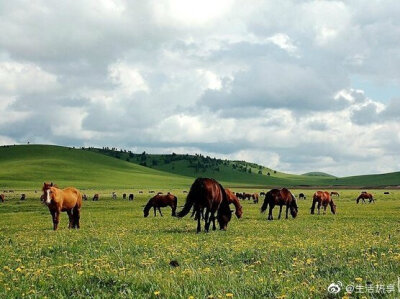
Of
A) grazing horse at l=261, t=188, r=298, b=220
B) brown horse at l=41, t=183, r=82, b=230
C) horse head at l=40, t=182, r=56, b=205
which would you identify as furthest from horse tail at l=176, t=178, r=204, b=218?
grazing horse at l=261, t=188, r=298, b=220

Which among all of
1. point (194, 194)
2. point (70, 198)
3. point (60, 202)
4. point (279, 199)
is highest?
point (194, 194)

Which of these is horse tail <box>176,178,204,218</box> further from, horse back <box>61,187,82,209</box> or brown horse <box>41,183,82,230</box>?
horse back <box>61,187,82,209</box>

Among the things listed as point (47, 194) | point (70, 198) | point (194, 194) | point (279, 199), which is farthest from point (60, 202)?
point (279, 199)

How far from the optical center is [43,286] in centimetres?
884

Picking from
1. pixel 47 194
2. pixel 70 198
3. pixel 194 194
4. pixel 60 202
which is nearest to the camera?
pixel 194 194

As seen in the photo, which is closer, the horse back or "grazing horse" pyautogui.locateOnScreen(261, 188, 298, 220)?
the horse back

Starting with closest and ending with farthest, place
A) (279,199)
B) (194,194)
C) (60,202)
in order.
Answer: (194,194) < (60,202) < (279,199)

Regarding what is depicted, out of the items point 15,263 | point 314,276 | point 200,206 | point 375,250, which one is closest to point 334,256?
point 375,250

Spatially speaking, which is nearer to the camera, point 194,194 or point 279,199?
point 194,194

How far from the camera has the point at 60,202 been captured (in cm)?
2658

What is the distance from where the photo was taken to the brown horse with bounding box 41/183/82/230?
25297 millimetres

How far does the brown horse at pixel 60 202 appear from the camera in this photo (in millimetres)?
25297

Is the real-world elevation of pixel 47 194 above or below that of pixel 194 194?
below

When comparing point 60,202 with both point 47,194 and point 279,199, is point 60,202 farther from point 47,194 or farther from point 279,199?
point 279,199
